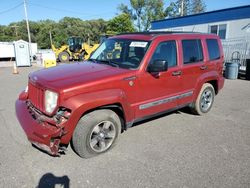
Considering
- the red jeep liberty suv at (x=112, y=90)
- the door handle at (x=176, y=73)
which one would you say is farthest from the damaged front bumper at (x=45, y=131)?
the door handle at (x=176, y=73)

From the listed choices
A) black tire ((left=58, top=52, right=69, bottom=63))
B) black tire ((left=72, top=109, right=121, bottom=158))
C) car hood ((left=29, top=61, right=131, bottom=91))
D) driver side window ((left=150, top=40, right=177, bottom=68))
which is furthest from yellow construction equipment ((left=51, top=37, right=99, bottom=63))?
black tire ((left=72, top=109, right=121, bottom=158))

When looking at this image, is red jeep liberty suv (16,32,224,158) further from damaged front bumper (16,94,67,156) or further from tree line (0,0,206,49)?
tree line (0,0,206,49)

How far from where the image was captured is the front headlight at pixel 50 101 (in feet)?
10.6

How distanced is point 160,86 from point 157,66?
0.56 meters

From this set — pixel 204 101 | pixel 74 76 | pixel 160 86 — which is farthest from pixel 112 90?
pixel 204 101

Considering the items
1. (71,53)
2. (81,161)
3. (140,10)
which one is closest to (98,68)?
(81,161)

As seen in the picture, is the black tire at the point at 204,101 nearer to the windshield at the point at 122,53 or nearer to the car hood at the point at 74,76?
the windshield at the point at 122,53

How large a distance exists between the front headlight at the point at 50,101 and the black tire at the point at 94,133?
1.48 feet

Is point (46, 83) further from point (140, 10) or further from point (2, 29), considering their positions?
point (2, 29)

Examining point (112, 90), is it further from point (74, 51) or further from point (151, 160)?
point (74, 51)

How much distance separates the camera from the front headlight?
324 cm

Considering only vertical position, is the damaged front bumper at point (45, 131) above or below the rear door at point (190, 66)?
below

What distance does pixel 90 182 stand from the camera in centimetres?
306

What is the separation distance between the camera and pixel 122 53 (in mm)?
4504
